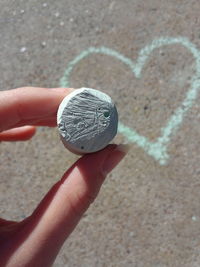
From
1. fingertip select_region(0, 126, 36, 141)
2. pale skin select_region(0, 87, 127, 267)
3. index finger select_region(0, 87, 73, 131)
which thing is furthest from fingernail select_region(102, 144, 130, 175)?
fingertip select_region(0, 126, 36, 141)

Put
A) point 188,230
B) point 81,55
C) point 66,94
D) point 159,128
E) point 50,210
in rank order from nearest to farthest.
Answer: point 50,210 < point 66,94 < point 188,230 < point 159,128 < point 81,55

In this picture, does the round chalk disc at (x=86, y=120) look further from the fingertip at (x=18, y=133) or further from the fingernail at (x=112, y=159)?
the fingertip at (x=18, y=133)

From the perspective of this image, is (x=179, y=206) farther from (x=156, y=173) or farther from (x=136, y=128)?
(x=136, y=128)

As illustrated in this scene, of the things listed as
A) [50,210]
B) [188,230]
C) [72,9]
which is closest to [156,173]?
[188,230]

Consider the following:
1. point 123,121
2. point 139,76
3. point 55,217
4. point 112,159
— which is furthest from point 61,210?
point 139,76

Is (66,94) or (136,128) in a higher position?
(66,94)

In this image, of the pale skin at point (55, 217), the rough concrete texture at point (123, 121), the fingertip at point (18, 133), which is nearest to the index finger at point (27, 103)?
the pale skin at point (55, 217)

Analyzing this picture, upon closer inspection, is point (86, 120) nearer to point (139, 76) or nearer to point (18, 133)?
point (18, 133)
